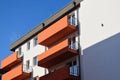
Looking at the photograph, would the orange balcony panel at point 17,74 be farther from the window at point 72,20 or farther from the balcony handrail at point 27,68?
the window at point 72,20

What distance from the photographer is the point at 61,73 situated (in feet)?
101

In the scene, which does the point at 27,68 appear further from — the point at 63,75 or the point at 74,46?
the point at 63,75

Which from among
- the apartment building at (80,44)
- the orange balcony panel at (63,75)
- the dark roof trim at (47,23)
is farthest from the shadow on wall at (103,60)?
the dark roof trim at (47,23)

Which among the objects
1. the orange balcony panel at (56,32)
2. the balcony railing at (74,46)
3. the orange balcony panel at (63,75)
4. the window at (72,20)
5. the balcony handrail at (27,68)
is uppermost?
the window at (72,20)

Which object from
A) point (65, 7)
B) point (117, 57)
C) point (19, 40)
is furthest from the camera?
point (19, 40)

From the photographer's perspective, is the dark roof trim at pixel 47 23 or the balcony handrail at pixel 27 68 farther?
the balcony handrail at pixel 27 68

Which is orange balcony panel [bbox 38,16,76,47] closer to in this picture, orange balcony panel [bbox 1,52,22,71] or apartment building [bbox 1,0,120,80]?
apartment building [bbox 1,0,120,80]

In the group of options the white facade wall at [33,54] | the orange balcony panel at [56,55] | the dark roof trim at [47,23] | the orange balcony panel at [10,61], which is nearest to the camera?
the orange balcony panel at [56,55]

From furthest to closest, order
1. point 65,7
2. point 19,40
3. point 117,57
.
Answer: point 19,40 → point 65,7 → point 117,57

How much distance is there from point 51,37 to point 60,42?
3.64ft

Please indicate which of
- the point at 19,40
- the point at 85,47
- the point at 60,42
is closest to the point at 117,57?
the point at 85,47

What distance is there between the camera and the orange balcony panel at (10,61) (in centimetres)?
4160

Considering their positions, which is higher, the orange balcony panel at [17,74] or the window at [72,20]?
the window at [72,20]

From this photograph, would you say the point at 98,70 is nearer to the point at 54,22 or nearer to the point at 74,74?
the point at 74,74
